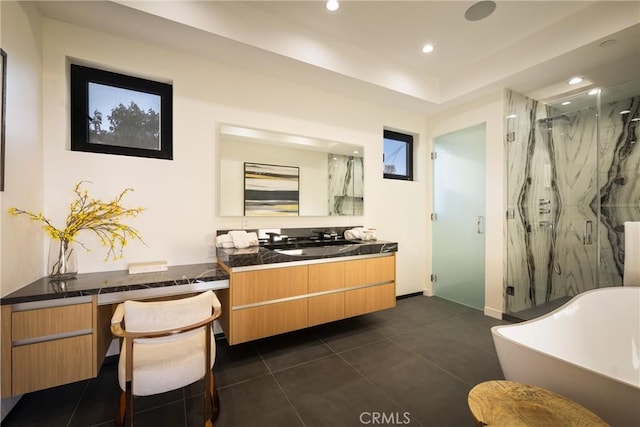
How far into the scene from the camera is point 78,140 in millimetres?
2010

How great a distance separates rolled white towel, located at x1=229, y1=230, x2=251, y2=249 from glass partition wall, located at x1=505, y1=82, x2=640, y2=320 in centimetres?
292

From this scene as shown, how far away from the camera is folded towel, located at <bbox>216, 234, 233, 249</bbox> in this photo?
91.7 inches

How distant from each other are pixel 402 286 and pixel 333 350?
1723mm

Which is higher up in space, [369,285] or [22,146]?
[22,146]

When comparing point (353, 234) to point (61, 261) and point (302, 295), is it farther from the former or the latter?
point (61, 261)

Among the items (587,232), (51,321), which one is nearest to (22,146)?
(51,321)

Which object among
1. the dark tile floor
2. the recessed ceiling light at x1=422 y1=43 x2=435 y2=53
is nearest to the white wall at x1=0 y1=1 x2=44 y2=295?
A: the dark tile floor

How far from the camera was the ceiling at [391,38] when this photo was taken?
1.99 m

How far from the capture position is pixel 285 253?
2.26 meters

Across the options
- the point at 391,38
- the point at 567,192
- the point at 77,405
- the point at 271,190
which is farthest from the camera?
the point at 567,192

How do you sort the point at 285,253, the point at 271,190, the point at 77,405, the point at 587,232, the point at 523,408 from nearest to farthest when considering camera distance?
the point at 523,408, the point at 77,405, the point at 285,253, the point at 271,190, the point at 587,232

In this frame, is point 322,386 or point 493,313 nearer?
point 322,386

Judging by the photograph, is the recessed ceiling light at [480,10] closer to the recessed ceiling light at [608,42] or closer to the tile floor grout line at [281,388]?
the recessed ceiling light at [608,42]

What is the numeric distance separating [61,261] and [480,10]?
3.82m
